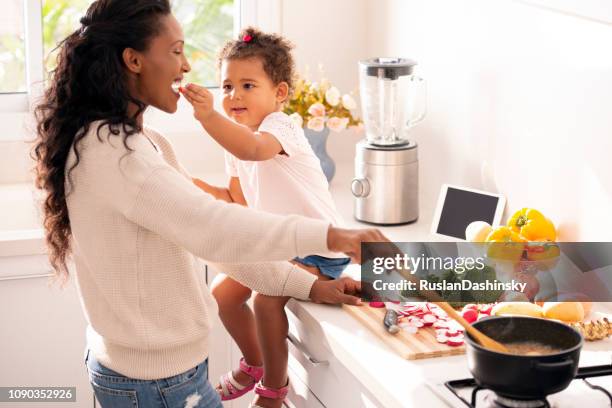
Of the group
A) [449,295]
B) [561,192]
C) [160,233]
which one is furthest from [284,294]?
[561,192]

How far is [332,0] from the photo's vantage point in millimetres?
3049

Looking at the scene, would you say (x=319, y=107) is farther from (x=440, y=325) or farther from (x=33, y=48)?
(x=440, y=325)

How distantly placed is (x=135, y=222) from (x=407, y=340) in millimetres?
545

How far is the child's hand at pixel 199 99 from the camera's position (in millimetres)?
1802

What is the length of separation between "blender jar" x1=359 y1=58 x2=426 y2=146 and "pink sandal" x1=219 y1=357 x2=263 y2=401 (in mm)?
705

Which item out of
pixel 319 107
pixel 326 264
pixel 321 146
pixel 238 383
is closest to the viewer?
pixel 326 264

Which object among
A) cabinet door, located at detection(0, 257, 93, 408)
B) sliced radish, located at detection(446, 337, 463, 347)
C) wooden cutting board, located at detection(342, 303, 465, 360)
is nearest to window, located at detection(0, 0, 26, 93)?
cabinet door, located at detection(0, 257, 93, 408)

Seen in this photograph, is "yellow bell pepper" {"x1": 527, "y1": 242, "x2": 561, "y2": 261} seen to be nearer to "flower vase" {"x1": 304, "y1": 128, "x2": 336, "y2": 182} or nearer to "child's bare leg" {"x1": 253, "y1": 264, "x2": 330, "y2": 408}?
"child's bare leg" {"x1": 253, "y1": 264, "x2": 330, "y2": 408}

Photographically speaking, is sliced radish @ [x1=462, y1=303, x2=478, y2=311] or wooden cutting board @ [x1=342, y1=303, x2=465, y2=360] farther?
sliced radish @ [x1=462, y1=303, x2=478, y2=311]

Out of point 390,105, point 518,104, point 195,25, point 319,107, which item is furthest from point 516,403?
point 195,25

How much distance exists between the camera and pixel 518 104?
224cm

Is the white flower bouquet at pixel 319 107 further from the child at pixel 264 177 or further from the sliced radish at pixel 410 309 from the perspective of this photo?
the sliced radish at pixel 410 309

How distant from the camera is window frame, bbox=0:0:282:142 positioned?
116 inches

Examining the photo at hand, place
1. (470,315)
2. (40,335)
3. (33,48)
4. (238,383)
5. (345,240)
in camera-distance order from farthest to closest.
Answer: (33,48)
(40,335)
(238,383)
(470,315)
(345,240)
